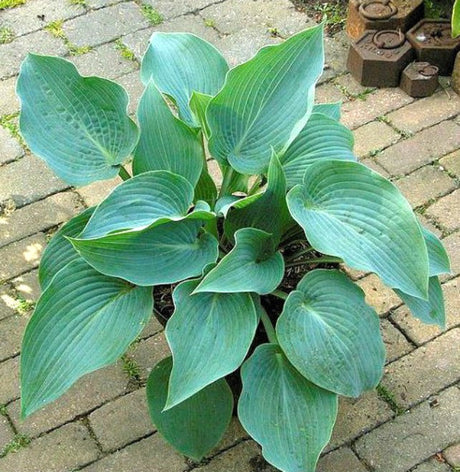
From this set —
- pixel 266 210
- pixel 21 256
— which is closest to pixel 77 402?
pixel 21 256

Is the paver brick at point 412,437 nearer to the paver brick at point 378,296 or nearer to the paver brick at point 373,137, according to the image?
the paver brick at point 378,296

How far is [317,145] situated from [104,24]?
173 cm

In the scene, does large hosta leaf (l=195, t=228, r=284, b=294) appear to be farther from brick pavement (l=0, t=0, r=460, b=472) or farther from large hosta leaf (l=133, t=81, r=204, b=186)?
brick pavement (l=0, t=0, r=460, b=472)

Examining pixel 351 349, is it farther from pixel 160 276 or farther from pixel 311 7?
pixel 311 7

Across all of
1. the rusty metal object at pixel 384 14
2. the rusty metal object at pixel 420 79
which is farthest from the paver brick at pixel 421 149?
the rusty metal object at pixel 384 14

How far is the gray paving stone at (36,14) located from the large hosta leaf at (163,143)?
66.3 inches

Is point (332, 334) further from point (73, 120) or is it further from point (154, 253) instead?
point (73, 120)

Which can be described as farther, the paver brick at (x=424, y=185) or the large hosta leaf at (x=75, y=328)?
the paver brick at (x=424, y=185)

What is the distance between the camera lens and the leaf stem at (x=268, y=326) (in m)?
2.24

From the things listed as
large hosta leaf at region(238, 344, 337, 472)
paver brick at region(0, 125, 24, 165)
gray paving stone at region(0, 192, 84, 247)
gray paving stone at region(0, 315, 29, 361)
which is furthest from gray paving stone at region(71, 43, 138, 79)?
large hosta leaf at region(238, 344, 337, 472)

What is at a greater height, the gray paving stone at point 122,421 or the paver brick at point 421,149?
the gray paving stone at point 122,421

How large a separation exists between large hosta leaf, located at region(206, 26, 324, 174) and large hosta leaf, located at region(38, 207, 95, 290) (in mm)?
365

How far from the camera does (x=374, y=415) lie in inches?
99.0

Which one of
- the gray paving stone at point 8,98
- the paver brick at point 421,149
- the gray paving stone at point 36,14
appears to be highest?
the gray paving stone at point 36,14
